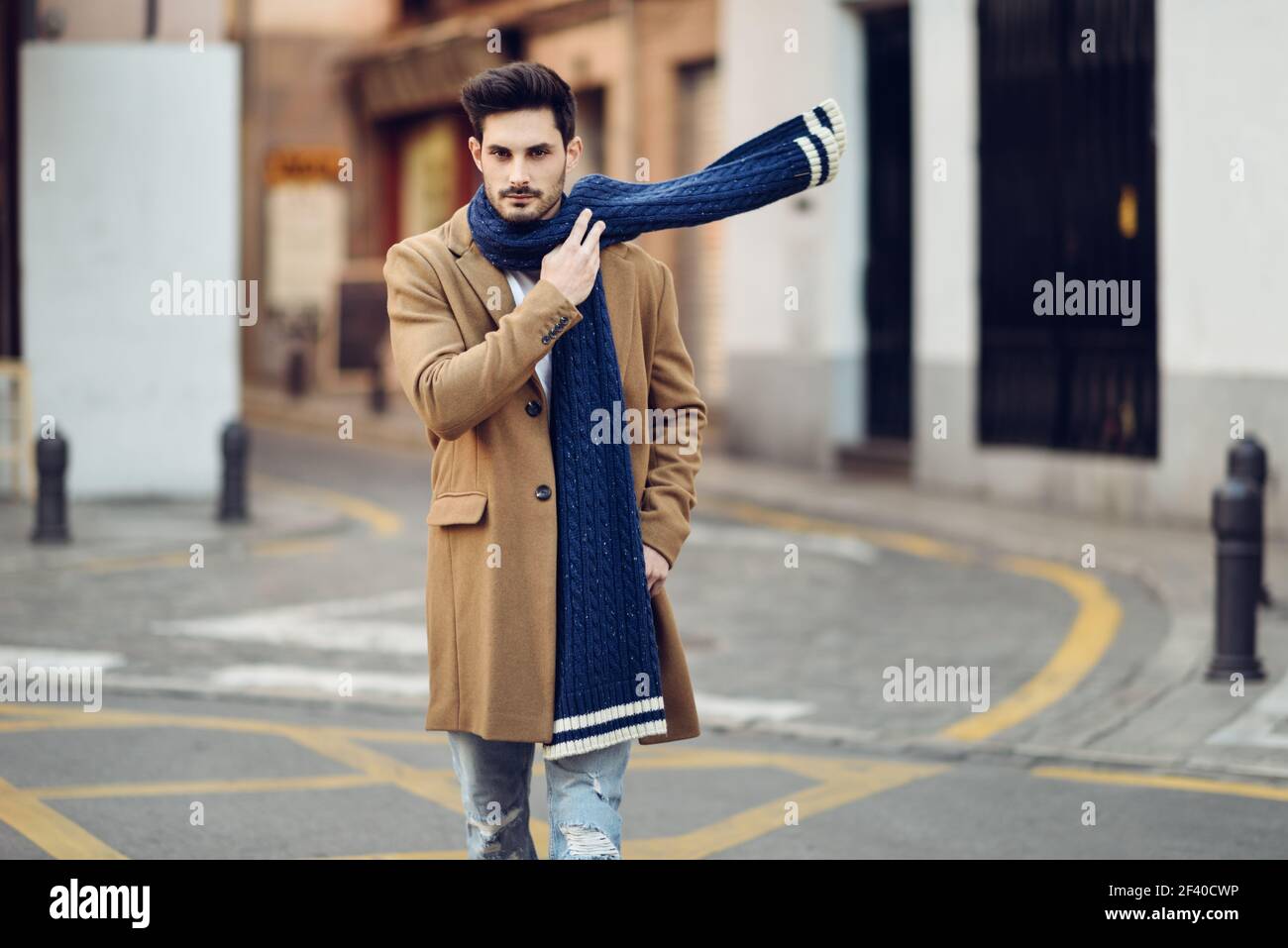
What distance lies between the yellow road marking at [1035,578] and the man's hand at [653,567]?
3551 millimetres

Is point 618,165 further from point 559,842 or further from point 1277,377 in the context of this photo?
point 559,842

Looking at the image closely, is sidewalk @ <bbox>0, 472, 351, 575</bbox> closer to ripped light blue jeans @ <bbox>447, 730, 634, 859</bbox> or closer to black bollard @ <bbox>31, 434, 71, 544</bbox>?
black bollard @ <bbox>31, 434, 71, 544</bbox>

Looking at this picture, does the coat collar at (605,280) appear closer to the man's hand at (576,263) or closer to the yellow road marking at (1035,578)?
the man's hand at (576,263)

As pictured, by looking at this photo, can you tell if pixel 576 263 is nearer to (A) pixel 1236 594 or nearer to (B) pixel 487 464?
(B) pixel 487 464

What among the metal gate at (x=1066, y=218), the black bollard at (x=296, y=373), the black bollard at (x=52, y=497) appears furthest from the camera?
the black bollard at (x=296, y=373)

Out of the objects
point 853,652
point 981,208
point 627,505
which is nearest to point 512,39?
point 981,208

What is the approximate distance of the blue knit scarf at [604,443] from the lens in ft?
13.3

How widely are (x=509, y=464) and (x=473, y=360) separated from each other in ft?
0.87

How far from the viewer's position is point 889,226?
16.7 meters

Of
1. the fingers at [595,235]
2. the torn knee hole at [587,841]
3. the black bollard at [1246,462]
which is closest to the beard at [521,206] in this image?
the fingers at [595,235]

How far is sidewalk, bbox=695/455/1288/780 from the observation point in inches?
284

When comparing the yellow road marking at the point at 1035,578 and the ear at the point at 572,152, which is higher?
the ear at the point at 572,152

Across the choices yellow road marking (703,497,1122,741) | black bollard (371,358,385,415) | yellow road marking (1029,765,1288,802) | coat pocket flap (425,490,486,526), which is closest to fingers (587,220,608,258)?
coat pocket flap (425,490,486,526)

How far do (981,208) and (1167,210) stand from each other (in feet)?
6.63
